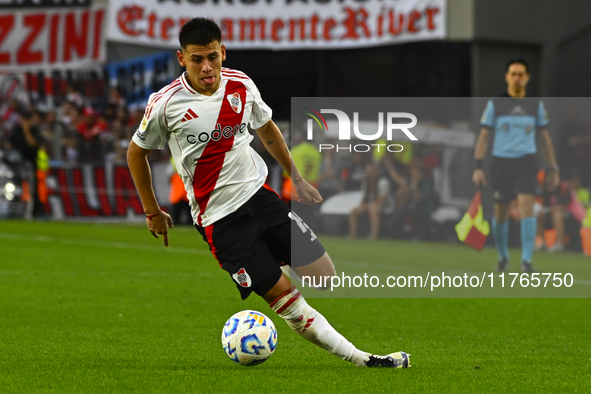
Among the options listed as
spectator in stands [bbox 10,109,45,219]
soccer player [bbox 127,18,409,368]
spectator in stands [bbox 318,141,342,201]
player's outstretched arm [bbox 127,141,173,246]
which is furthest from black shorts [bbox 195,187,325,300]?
spectator in stands [bbox 10,109,45,219]

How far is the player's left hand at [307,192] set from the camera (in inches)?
207

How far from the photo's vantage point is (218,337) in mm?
6105

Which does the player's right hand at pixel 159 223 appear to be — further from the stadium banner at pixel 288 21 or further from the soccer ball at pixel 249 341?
the stadium banner at pixel 288 21

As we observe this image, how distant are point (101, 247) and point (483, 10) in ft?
34.4

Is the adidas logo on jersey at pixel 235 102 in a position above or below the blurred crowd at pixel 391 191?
above

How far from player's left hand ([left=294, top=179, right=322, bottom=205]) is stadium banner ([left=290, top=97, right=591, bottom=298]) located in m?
4.27

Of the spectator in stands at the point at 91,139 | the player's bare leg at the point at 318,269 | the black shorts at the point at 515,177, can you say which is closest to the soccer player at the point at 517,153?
the black shorts at the point at 515,177

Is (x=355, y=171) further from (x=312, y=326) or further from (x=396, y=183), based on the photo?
(x=312, y=326)

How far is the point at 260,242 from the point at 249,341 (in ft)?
1.73

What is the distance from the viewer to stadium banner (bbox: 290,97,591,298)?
9.91 metres

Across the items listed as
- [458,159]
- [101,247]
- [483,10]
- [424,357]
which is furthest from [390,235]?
[424,357]

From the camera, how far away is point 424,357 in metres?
5.36

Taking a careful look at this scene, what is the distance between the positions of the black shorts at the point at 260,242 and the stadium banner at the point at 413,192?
14.7 ft

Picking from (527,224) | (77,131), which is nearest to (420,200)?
(527,224)
